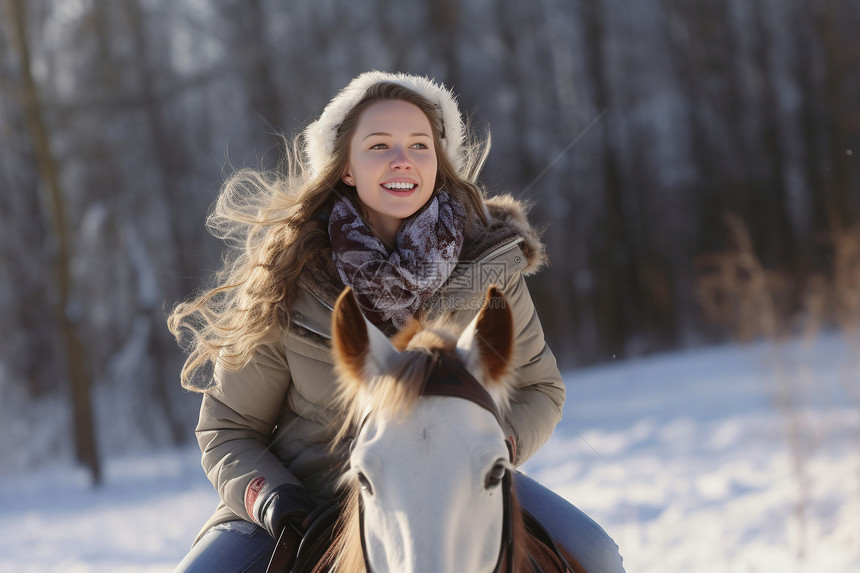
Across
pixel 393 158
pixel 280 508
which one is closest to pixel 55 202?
pixel 393 158

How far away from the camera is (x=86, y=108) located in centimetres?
1067

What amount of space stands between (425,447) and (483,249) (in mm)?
1027

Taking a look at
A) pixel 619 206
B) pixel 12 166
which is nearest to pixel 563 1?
pixel 619 206

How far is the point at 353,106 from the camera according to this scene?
7.71ft

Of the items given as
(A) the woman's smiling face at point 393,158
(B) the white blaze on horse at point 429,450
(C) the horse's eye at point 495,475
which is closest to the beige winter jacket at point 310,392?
(A) the woman's smiling face at point 393,158

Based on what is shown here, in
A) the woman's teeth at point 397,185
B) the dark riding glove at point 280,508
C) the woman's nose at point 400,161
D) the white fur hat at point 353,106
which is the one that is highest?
the white fur hat at point 353,106

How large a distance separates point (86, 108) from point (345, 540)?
11.0 m

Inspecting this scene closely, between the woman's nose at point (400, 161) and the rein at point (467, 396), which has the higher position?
the woman's nose at point (400, 161)

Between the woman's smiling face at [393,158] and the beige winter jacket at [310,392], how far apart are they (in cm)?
26

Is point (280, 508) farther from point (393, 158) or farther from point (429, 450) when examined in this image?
point (393, 158)

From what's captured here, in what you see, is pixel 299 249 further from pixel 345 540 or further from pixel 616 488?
pixel 616 488

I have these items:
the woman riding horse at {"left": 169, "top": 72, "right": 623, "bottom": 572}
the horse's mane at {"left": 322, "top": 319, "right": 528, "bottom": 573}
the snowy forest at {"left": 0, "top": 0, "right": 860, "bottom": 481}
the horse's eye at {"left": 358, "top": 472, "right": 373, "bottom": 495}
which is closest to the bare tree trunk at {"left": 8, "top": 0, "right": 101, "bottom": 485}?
the snowy forest at {"left": 0, "top": 0, "right": 860, "bottom": 481}

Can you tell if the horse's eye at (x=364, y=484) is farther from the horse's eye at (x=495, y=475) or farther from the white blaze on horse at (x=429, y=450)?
the horse's eye at (x=495, y=475)

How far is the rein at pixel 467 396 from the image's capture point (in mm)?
1449
